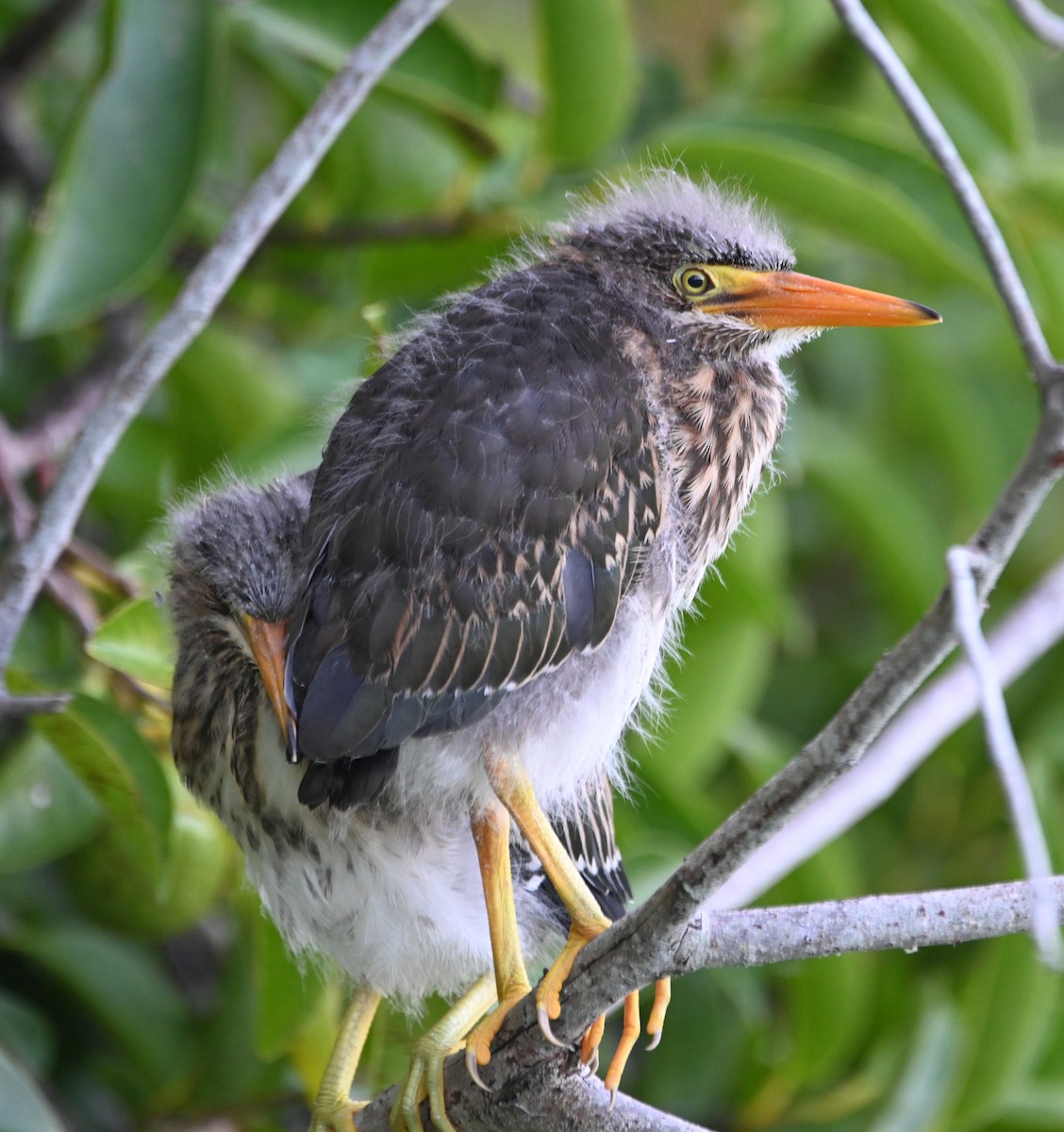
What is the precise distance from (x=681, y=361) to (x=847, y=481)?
101cm

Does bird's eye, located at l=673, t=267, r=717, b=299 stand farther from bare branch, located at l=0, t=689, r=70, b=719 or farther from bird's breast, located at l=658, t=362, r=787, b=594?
bare branch, located at l=0, t=689, r=70, b=719

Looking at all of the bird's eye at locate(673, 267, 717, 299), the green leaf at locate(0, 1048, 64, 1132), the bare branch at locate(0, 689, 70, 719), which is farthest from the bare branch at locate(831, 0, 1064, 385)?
the green leaf at locate(0, 1048, 64, 1132)

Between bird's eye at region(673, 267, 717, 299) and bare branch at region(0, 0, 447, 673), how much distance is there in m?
0.36

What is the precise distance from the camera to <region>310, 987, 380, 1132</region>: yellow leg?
1591mm

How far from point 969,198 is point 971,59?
1234mm

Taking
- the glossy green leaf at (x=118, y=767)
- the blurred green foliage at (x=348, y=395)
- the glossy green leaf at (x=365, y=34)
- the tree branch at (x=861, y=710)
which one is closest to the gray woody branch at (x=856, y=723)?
the tree branch at (x=861, y=710)

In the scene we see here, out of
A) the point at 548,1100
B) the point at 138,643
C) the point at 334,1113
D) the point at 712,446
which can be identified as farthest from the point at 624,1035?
the point at 138,643

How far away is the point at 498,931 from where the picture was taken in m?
1.38

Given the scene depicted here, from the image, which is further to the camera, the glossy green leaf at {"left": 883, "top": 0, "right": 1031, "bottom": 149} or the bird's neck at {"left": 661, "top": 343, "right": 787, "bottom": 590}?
the glossy green leaf at {"left": 883, "top": 0, "right": 1031, "bottom": 149}

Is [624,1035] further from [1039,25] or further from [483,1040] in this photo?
[1039,25]

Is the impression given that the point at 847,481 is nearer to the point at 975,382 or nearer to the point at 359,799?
the point at 975,382

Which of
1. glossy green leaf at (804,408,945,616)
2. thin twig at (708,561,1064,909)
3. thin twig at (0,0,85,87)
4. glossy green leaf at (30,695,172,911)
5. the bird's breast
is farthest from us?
glossy green leaf at (804,408,945,616)

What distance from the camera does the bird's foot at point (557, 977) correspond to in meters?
1.23

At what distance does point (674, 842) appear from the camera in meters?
2.00
